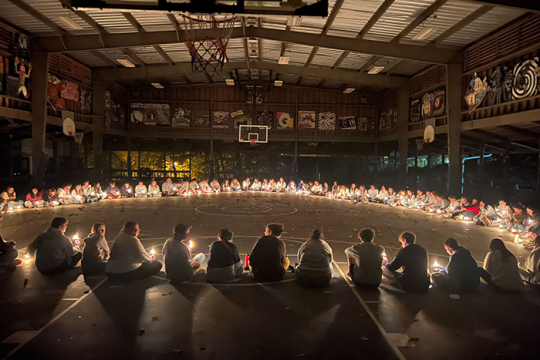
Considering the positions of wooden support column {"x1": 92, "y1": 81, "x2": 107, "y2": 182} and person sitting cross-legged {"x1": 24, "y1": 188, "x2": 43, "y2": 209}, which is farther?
wooden support column {"x1": 92, "y1": 81, "x2": 107, "y2": 182}

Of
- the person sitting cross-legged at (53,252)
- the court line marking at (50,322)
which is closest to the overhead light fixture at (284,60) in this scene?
the person sitting cross-legged at (53,252)

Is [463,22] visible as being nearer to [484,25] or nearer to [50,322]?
[484,25]

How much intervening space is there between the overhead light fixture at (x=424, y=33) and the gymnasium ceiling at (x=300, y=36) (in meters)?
0.29

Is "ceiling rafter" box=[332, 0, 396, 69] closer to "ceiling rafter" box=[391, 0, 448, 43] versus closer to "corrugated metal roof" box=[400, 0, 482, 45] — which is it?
"ceiling rafter" box=[391, 0, 448, 43]

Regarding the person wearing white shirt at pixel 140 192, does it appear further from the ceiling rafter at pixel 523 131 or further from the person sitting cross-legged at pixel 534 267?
the ceiling rafter at pixel 523 131

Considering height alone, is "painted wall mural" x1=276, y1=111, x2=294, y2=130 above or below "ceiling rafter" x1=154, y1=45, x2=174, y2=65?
below

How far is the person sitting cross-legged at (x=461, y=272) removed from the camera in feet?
22.0

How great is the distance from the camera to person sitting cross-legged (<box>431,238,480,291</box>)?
6.71 m

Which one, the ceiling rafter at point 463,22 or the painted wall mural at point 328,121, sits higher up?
the ceiling rafter at point 463,22

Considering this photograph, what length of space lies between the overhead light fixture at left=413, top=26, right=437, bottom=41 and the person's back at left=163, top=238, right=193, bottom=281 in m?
15.2

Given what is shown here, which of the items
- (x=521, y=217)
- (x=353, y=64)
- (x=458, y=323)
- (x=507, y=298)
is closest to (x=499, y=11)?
(x=521, y=217)

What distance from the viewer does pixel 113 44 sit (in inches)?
727

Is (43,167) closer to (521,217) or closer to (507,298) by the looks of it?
(507,298)

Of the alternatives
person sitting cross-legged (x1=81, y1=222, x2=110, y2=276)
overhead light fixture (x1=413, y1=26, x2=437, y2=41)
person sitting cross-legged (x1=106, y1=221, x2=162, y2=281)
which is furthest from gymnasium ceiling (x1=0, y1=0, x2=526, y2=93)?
person sitting cross-legged (x1=81, y1=222, x2=110, y2=276)
